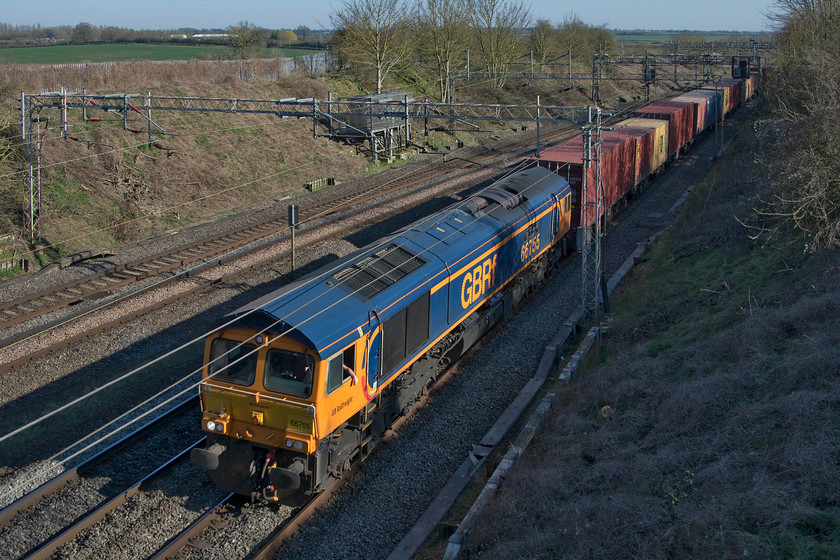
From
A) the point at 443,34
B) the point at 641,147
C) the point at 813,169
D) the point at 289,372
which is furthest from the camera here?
the point at 443,34

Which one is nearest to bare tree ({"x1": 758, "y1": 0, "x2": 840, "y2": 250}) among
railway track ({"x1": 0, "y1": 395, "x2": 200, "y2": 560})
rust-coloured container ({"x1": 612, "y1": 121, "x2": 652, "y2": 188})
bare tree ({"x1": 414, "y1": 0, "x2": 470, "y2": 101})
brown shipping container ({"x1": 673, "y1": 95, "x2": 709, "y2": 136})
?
rust-coloured container ({"x1": 612, "y1": 121, "x2": 652, "y2": 188})

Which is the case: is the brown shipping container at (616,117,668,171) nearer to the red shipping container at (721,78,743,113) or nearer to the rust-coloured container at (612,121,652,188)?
the rust-coloured container at (612,121,652,188)

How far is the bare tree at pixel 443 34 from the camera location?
5216cm

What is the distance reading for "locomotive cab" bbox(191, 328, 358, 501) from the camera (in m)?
9.51

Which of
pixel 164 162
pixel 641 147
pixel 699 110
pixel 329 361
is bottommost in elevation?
pixel 329 361

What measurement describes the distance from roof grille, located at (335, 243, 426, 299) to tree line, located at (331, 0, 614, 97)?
112 feet

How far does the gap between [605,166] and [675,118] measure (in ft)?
47.6

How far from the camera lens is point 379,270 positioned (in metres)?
12.0

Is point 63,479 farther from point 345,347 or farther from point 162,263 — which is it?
point 162,263

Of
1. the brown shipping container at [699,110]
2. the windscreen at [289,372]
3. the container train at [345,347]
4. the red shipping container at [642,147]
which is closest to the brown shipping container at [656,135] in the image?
the red shipping container at [642,147]

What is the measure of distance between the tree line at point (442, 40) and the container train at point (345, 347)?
3217 cm

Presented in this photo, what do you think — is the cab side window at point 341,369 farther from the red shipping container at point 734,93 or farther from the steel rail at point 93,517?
the red shipping container at point 734,93

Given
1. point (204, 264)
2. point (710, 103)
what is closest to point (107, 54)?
point (710, 103)

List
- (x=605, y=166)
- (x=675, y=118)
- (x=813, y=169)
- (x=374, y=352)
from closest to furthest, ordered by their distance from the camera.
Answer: (x=374, y=352), (x=813, y=169), (x=605, y=166), (x=675, y=118)
